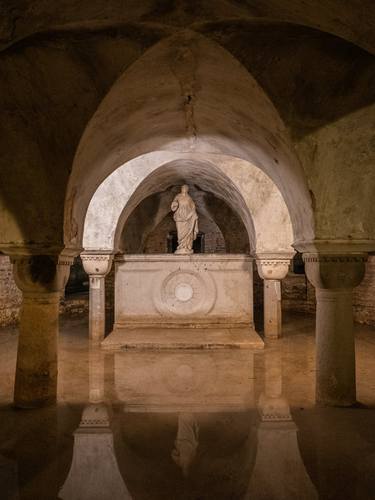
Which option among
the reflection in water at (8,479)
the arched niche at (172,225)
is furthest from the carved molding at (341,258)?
the arched niche at (172,225)

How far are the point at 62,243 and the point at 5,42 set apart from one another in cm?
191

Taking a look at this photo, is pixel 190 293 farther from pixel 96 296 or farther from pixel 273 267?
pixel 96 296

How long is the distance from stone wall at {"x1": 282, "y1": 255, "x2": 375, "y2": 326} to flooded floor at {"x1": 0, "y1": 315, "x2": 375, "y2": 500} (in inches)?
174

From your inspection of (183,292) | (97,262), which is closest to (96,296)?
(97,262)

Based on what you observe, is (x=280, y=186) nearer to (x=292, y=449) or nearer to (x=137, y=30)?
(x=137, y=30)

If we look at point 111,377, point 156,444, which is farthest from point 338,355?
point 111,377

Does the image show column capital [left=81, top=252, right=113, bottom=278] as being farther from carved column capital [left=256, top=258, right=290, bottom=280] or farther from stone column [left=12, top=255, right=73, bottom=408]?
stone column [left=12, top=255, right=73, bottom=408]

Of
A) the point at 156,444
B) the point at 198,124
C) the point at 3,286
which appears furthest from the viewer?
the point at 3,286

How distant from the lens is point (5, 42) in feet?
8.72

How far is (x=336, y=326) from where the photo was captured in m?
4.03

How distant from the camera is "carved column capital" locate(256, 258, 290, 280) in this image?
8078 millimetres

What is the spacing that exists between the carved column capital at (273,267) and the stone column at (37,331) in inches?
188

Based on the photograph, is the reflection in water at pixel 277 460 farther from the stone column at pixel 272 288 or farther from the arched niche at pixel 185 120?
the stone column at pixel 272 288

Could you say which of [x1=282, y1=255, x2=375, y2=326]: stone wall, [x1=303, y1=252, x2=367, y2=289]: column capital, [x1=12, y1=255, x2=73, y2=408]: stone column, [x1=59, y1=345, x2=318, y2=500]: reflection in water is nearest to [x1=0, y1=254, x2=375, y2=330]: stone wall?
[x1=282, y1=255, x2=375, y2=326]: stone wall
